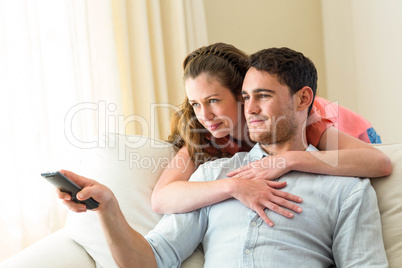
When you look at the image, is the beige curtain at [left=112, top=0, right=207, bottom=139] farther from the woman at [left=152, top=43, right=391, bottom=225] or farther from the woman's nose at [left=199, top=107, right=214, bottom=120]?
the woman's nose at [left=199, top=107, right=214, bottom=120]

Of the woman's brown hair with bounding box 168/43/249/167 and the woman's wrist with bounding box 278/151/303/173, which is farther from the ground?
the woman's brown hair with bounding box 168/43/249/167

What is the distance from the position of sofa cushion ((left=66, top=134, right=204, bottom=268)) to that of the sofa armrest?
25 mm

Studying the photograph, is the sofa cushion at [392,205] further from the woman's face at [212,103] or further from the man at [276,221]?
the woman's face at [212,103]

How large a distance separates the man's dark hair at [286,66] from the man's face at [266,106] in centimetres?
2

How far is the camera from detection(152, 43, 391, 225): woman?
1395mm

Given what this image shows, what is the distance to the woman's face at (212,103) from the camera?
1672mm

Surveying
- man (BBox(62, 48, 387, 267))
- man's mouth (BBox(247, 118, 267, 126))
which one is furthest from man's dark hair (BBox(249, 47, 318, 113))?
man's mouth (BBox(247, 118, 267, 126))

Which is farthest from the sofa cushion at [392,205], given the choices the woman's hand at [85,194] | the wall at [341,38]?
the wall at [341,38]

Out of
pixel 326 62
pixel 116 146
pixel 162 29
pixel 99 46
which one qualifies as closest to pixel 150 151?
pixel 116 146

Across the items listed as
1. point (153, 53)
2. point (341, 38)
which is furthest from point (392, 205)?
point (341, 38)

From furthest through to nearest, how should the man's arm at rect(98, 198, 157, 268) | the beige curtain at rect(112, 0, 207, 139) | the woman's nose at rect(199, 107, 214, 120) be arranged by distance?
the beige curtain at rect(112, 0, 207, 139) < the woman's nose at rect(199, 107, 214, 120) < the man's arm at rect(98, 198, 157, 268)

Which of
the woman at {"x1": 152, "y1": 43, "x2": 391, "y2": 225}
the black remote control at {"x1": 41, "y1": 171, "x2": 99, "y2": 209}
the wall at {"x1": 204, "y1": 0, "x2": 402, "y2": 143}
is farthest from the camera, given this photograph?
the wall at {"x1": 204, "y1": 0, "x2": 402, "y2": 143}

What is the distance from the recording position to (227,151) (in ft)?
5.90

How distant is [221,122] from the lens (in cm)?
170
